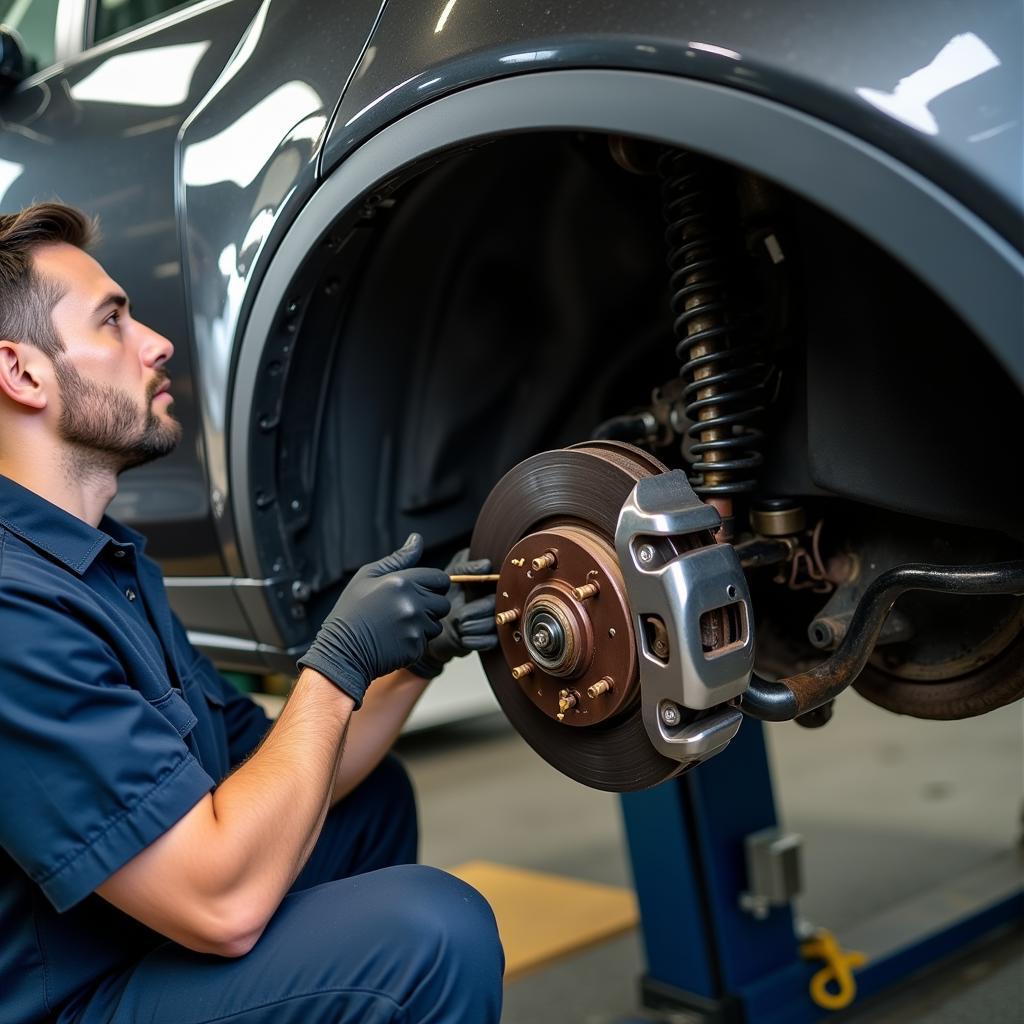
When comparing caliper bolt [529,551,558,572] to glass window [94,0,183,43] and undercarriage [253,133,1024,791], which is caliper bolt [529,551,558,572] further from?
glass window [94,0,183,43]

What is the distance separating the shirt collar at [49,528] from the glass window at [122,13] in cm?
64

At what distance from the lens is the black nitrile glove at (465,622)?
3.25 ft

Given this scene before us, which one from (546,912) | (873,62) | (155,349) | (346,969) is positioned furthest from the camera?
(546,912)

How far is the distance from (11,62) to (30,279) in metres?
0.44

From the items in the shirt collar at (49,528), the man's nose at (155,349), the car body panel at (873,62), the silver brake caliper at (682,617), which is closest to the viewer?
the car body panel at (873,62)

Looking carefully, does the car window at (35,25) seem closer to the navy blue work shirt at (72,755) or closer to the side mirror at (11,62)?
the side mirror at (11,62)

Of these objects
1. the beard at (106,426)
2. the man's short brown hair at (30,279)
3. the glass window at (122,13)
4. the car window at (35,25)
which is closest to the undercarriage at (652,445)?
the beard at (106,426)

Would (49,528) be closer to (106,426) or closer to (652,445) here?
(106,426)

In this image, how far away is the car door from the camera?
1.12 metres

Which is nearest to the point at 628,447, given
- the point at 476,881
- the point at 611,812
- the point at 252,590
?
the point at 252,590

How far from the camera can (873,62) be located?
0.62 meters

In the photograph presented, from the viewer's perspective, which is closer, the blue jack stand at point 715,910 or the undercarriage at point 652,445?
the undercarriage at point 652,445

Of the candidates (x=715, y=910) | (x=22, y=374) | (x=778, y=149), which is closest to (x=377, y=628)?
(x=22, y=374)

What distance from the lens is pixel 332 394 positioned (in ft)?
3.65
